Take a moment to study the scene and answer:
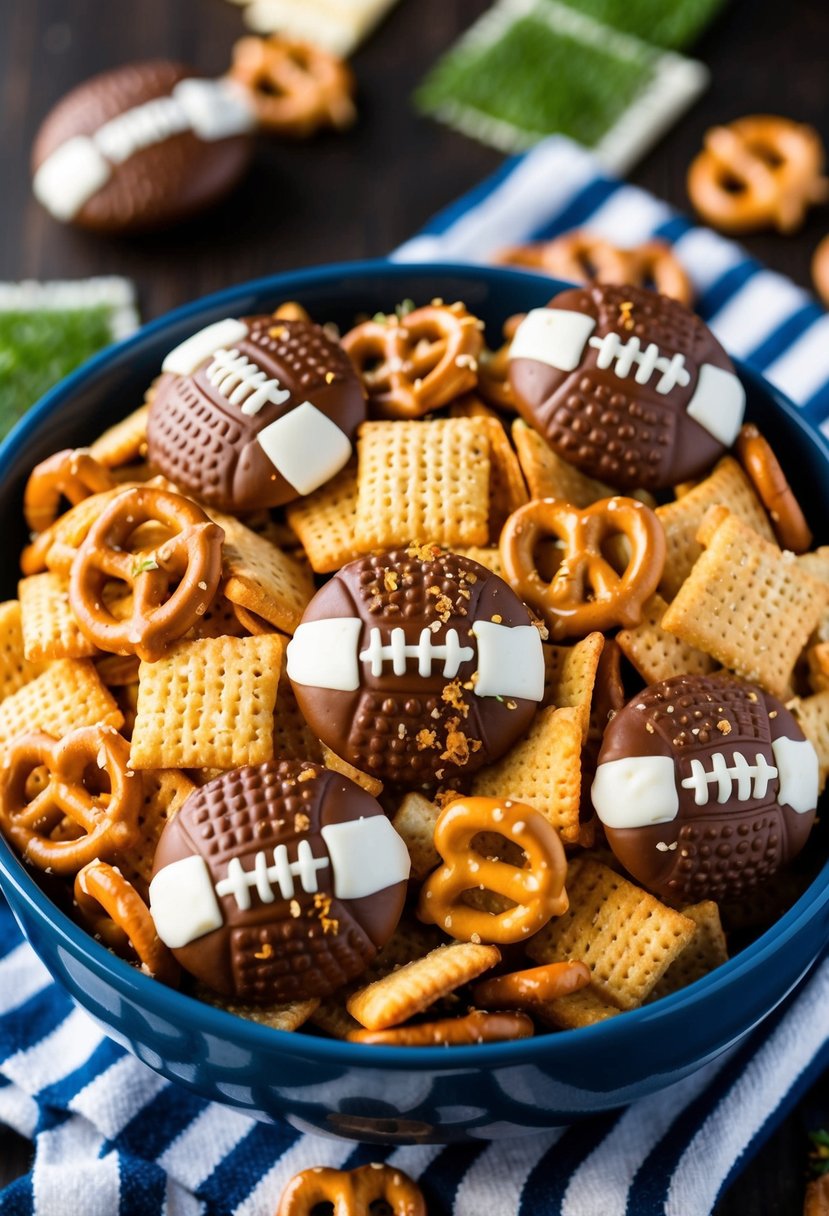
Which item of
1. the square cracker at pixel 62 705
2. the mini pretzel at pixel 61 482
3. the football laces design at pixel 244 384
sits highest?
the football laces design at pixel 244 384

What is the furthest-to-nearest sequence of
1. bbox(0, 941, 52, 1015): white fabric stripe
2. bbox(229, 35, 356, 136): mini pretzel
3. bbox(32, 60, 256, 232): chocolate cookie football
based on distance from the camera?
A: bbox(229, 35, 356, 136): mini pretzel, bbox(32, 60, 256, 232): chocolate cookie football, bbox(0, 941, 52, 1015): white fabric stripe

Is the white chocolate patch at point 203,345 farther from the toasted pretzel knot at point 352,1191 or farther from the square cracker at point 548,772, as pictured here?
the toasted pretzel knot at point 352,1191

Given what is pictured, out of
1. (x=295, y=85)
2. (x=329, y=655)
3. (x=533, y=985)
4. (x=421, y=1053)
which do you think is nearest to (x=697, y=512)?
(x=329, y=655)

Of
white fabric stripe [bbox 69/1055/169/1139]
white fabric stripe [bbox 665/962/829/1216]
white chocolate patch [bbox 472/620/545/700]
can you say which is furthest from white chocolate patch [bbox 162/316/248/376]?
white fabric stripe [bbox 665/962/829/1216]

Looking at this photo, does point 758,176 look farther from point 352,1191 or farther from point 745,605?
point 352,1191

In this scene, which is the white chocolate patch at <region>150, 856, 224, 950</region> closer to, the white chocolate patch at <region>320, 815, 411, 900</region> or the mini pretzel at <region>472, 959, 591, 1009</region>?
the white chocolate patch at <region>320, 815, 411, 900</region>

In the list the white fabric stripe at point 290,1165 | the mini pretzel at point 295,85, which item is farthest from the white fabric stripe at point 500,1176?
the mini pretzel at point 295,85

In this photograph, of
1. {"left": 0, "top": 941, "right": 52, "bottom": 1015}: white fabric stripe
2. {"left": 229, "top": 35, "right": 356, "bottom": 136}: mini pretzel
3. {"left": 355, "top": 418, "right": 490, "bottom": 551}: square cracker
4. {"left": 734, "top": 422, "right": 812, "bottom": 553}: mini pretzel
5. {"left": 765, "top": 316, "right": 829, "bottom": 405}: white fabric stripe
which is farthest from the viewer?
{"left": 229, "top": 35, "right": 356, "bottom": 136}: mini pretzel
